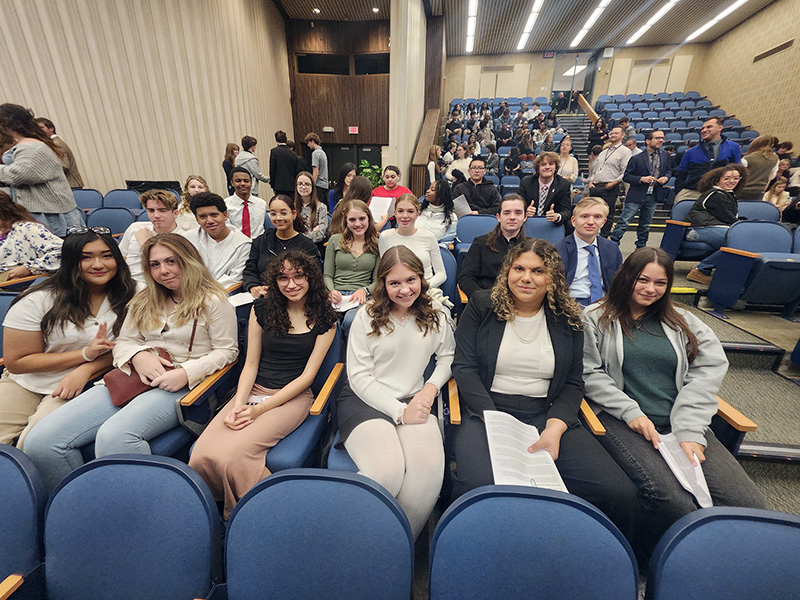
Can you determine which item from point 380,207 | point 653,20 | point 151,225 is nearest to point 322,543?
point 151,225

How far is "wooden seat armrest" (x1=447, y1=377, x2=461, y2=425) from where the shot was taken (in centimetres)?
134

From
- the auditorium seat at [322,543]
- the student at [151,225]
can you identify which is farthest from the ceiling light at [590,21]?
the auditorium seat at [322,543]

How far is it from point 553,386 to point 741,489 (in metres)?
0.65

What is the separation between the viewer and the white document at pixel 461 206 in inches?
142

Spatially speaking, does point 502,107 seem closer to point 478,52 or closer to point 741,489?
point 478,52

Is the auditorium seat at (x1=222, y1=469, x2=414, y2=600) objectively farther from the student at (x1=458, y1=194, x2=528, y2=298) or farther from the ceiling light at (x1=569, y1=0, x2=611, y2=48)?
the ceiling light at (x1=569, y1=0, x2=611, y2=48)

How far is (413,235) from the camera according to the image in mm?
2482

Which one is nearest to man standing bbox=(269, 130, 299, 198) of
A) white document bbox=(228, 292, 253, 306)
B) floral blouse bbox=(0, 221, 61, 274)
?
floral blouse bbox=(0, 221, 61, 274)

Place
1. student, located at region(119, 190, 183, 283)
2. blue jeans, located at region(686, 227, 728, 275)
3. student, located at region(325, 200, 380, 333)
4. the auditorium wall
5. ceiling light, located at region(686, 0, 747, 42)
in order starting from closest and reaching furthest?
student, located at region(119, 190, 183, 283)
student, located at region(325, 200, 380, 333)
blue jeans, located at region(686, 227, 728, 275)
the auditorium wall
ceiling light, located at region(686, 0, 747, 42)

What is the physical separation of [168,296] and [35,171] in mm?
2058

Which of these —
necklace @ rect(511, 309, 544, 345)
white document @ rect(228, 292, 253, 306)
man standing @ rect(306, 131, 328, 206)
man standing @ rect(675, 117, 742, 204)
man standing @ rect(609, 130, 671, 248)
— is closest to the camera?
necklace @ rect(511, 309, 544, 345)

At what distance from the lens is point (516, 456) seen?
1179 millimetres

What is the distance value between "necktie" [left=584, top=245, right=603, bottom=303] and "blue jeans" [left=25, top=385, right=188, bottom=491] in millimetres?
2447

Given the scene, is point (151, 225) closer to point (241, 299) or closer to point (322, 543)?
point (241, 299)
